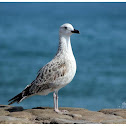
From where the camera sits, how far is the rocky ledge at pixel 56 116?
819 cm

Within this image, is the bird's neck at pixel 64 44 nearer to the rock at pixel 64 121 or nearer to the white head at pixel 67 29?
the white head at pixel 67 29

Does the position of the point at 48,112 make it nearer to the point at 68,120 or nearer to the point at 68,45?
the point at 68,120

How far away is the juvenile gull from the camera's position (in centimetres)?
920

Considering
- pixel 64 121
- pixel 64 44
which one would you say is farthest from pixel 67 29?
pixel 64 121

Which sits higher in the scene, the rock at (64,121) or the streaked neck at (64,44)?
the streaked neck at (64,44)

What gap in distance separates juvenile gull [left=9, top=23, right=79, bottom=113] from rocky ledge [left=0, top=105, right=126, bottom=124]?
0.36 metres

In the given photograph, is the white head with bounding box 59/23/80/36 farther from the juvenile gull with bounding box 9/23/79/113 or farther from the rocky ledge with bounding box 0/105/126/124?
the rocky ledge with bounding box 0/105/126/124

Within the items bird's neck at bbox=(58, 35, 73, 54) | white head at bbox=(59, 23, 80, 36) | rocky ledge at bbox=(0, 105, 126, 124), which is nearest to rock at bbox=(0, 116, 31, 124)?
rocky ledge at bbox=(0, 105, 126, 124)

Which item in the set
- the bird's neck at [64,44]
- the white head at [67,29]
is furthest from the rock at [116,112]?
the white head at [67,29]

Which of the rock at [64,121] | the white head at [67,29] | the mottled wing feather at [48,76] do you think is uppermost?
the white head at [67,29]

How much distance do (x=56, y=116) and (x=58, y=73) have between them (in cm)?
117

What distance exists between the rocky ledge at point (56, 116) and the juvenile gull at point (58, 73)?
14.1 inches

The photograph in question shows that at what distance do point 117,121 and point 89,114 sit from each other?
0.96 m

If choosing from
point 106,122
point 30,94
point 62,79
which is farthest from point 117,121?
point 30,94
